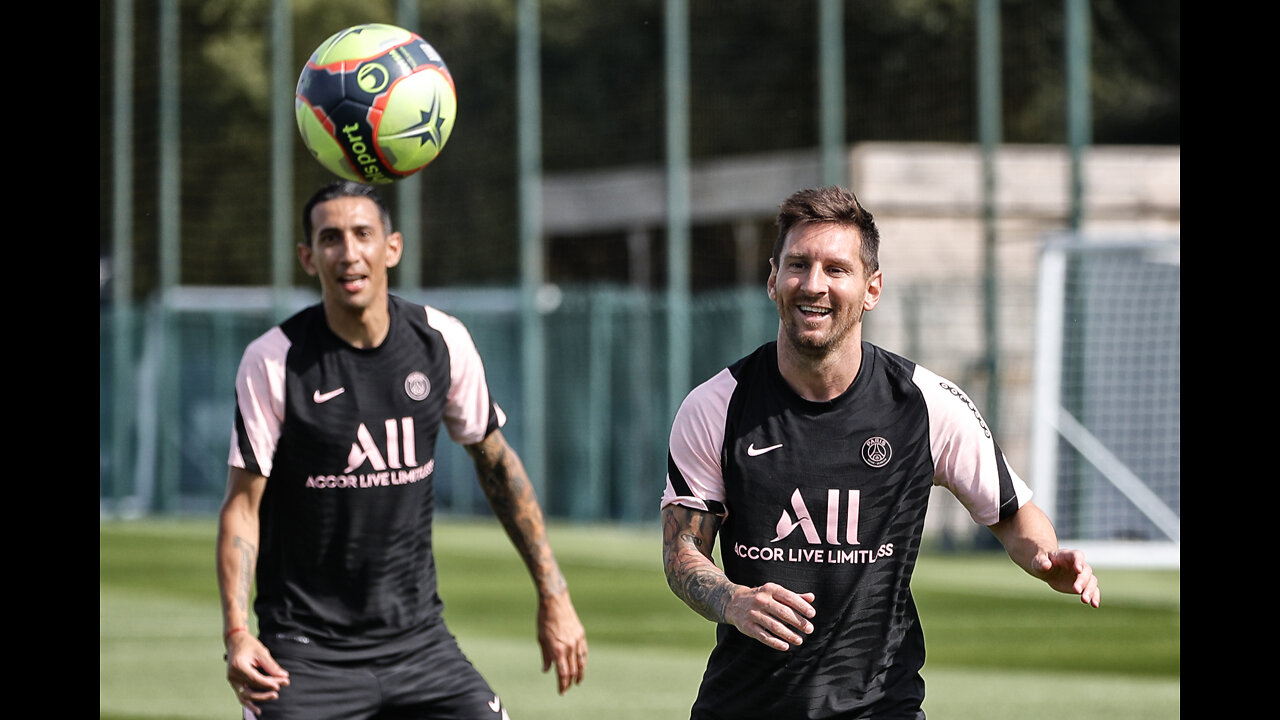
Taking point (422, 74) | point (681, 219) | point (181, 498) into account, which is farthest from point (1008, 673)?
point (181, 498)

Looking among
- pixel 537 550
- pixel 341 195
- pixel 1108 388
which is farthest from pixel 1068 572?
pixel 1108 388

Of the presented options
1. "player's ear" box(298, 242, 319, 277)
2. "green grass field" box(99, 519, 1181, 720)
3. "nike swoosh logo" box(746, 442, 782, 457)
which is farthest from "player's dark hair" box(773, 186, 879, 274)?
"green grass field" box(99, 519, 1181, 720)

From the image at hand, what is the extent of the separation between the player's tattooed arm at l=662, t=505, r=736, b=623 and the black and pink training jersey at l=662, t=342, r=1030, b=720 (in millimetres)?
48

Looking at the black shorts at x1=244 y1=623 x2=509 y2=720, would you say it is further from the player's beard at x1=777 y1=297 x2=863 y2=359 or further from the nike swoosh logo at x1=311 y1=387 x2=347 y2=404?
the player's beard at x1=777 y1=297 x2=863 y2=359

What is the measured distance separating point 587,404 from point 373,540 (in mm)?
18455

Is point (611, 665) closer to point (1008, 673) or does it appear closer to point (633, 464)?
point (1008, 673)

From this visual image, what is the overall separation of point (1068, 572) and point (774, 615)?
98 centimetres

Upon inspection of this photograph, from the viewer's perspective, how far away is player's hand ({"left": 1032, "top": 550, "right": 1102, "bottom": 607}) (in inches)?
206

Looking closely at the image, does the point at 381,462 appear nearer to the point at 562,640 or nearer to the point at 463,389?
the point at 463,389

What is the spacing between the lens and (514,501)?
22.9 feet

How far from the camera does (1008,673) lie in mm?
11766

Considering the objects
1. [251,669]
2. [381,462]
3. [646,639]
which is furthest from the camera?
[646,639]

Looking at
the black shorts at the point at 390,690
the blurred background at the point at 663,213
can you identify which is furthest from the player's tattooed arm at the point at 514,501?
the blurred background at the point at 663,213

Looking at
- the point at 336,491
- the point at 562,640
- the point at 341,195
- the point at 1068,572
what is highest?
the point at 341,195
